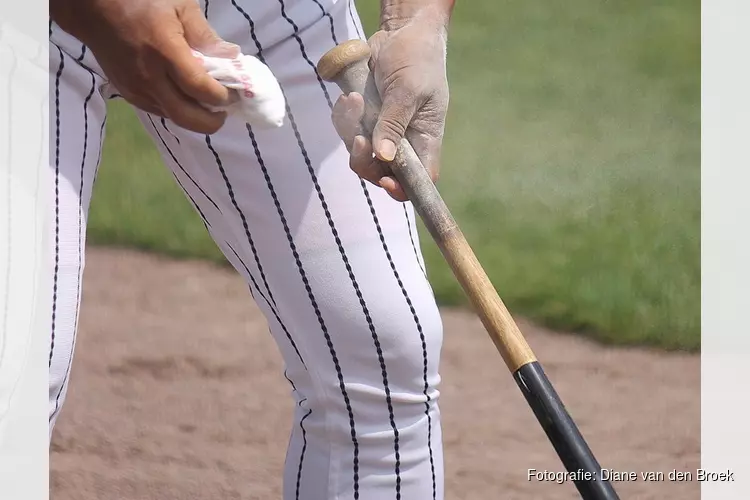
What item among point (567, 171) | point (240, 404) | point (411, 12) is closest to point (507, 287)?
point (567, 171)

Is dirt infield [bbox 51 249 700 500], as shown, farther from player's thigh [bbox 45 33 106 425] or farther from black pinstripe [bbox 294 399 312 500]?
player's thigh [bbox 45 33 106 425]

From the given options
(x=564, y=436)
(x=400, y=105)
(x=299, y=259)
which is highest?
(x=400, y=105)

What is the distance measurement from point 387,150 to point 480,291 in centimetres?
11

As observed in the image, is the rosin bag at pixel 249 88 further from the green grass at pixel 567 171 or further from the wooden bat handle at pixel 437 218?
the green grass at pixel 567 171

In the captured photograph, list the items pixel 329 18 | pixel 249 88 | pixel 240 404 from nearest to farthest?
1. pixel 249 88
2. pixel 329 18
3. pixel 240 404

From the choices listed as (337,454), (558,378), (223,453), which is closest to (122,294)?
(223,453)

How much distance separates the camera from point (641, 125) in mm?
1804

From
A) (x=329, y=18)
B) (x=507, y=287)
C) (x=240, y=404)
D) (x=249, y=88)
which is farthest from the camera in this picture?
(x=507, y=287)

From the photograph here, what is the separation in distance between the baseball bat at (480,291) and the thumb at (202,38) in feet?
0.27

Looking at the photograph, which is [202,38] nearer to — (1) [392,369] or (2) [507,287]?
(1) [392,369]

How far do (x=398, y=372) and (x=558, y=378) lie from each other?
0.84 metres

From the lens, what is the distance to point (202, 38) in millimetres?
657

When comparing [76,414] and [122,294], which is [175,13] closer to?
[76,414]

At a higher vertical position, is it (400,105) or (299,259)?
(400,105)
